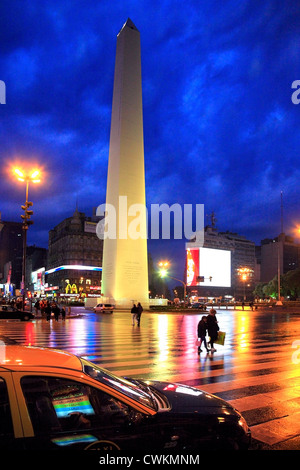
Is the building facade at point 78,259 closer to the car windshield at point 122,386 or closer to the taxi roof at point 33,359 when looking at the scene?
the car windshield at point 122,386

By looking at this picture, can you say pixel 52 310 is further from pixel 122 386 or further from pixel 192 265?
pixel 192 265

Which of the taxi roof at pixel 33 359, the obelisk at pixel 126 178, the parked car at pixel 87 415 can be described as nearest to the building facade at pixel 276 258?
the obelisk at pixel 126 178

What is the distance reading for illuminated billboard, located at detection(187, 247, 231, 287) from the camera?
125 m

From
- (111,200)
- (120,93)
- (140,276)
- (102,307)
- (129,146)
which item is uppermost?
(120,93)

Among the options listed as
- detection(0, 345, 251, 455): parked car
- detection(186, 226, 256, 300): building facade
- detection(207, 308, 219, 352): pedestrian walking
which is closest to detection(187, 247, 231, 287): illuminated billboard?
detection(186, 226, 256, 300): building facade

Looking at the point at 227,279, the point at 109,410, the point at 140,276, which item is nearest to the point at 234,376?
the point at 109,410

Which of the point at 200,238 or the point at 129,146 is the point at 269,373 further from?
the point at 200,238

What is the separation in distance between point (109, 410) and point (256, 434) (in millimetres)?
3216

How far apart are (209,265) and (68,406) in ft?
409

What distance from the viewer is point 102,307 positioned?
46.5 meters

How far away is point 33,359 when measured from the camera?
3.45m

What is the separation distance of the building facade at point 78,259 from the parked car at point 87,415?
11788cm

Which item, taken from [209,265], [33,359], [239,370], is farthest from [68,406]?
[209,265]

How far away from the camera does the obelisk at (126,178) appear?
48438mm
